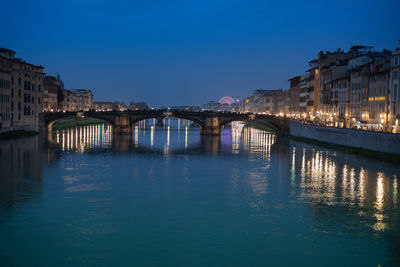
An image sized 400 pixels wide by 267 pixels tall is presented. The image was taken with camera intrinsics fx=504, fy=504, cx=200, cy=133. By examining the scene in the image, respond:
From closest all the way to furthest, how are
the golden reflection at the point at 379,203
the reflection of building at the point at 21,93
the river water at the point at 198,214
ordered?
1. the river water at the point at 198,214
2. the golden reflection at the point at 379,203
3. the reflection of building at the point at 21,93

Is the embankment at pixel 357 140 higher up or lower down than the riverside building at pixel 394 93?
lower down

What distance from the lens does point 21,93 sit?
3127 inches

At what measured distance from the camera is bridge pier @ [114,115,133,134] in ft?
313

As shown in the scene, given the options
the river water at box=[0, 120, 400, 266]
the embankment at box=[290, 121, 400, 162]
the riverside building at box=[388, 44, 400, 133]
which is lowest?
the river water at box=[0, 120, 400, 266]

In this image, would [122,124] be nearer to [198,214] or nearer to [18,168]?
[18,168]

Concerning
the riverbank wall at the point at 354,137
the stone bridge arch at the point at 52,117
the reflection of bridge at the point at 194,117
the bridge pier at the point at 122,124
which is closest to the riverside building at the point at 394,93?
the riverbank wall at the point at 354,137

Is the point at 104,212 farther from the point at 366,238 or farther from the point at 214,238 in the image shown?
the point at 366,238

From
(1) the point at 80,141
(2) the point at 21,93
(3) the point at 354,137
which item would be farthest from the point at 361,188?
(2) the point at 21,93

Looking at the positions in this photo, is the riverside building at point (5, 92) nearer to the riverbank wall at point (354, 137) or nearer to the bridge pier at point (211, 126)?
the bridge pier at point (211, 126)

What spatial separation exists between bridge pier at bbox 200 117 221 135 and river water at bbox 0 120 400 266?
4941cm

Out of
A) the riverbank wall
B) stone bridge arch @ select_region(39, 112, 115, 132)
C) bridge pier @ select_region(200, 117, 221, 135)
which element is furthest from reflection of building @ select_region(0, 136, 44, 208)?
bridge pier @ select_region(200, 117, 221, 135)

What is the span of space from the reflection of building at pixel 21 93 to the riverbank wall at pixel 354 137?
43609mm

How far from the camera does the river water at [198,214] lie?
→ 19.6m

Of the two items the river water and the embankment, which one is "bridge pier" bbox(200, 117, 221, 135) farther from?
the river water
